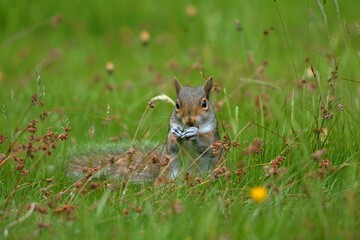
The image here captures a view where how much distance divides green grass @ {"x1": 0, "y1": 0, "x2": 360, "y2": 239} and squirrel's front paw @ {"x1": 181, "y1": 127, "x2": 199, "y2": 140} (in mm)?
154

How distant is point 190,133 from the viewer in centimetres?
390

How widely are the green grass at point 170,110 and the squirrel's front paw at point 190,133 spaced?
0.15m

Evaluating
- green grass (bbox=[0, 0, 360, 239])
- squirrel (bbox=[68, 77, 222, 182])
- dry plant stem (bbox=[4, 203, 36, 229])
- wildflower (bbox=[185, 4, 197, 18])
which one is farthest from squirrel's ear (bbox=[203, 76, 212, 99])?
wildflower (bbox=[185, 4, 197, 18])

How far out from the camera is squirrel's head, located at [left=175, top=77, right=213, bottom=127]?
4.01 meters

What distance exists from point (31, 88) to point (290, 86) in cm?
205

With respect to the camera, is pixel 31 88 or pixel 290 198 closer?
pixel 290 198

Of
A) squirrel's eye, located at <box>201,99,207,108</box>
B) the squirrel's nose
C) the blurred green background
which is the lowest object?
the blurred green background

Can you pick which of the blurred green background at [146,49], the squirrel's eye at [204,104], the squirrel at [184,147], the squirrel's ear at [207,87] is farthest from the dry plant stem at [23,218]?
the blurred green background at [146,49]

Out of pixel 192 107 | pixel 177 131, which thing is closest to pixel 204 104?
pixel 192 107

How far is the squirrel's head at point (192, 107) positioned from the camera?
13.1ft

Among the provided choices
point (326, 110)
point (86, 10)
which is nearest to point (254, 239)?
point (326, 110)

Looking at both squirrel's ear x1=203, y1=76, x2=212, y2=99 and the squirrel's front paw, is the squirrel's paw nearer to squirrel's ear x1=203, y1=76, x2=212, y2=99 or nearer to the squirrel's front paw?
the squirrel's front paw

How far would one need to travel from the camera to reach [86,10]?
805 cm

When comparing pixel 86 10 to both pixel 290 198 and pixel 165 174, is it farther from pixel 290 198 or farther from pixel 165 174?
pixel 290 198
